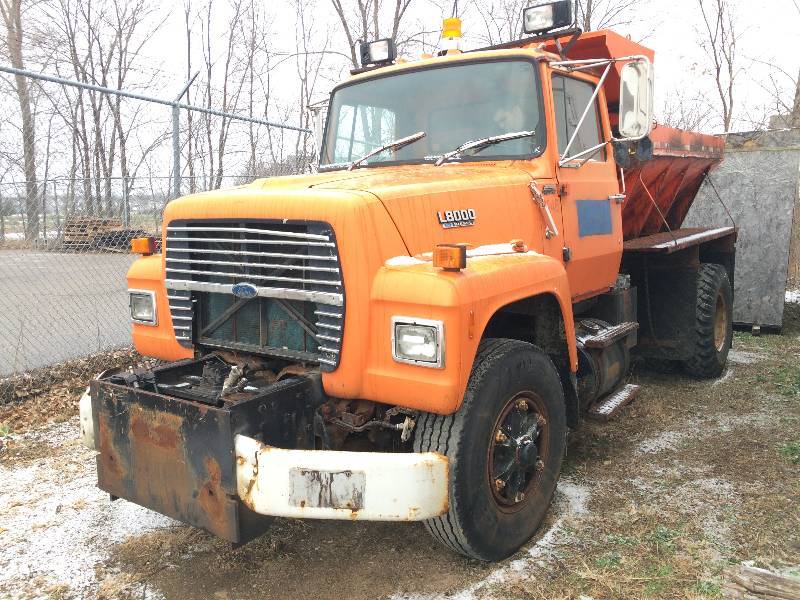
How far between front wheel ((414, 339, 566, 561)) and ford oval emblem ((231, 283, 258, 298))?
0.98m

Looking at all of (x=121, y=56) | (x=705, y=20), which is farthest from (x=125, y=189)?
(x=705, y=20)

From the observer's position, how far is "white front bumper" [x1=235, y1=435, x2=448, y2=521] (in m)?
2.58

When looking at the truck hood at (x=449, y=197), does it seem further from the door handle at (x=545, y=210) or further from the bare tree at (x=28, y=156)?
the bare tree at (x=28, y=156)

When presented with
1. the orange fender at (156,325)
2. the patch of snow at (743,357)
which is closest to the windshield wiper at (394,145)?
the orange fender at (156,325)

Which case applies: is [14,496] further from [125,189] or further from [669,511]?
[669,511]

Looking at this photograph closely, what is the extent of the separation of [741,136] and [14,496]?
870 cm

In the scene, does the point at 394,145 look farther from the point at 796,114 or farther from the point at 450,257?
the point at 796,114

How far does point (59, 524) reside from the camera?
363 centimetres

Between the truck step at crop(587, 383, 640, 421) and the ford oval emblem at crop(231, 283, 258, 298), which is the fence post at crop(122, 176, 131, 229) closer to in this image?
the ford oval emblem at crop(231, 283, 258, 298)

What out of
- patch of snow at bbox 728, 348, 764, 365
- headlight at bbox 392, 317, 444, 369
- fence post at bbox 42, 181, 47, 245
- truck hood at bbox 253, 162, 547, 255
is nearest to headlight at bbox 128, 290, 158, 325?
truck hood at bbox 253, 162, 547, 255

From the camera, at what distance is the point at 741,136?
27.6 ft

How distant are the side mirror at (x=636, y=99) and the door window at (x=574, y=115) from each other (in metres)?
0.35

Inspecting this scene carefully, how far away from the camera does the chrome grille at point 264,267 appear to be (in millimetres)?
2830

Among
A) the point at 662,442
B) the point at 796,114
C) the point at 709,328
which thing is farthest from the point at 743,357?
the point at 796,114
